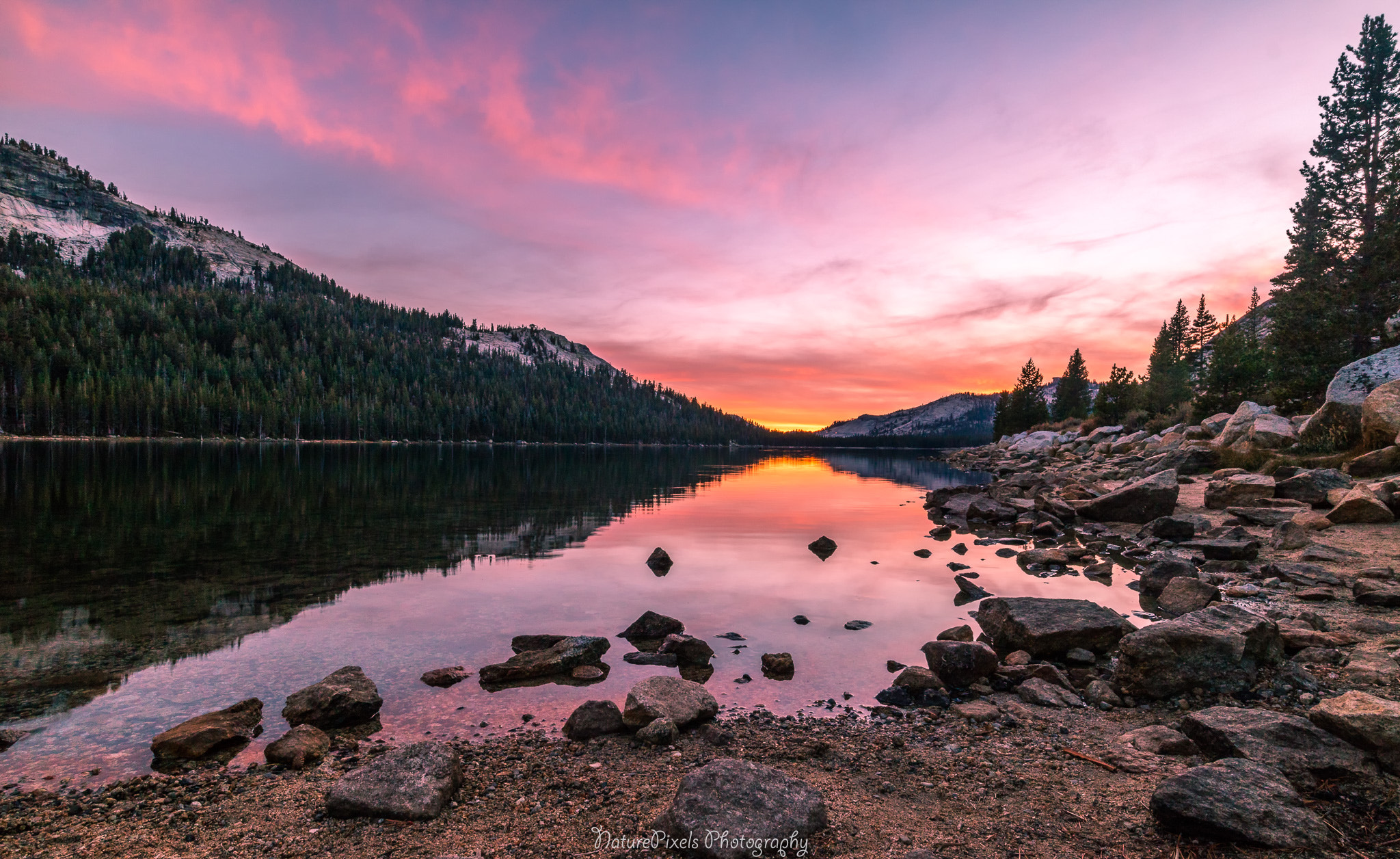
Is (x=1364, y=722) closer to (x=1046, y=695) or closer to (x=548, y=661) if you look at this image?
(x=1046, y=695)

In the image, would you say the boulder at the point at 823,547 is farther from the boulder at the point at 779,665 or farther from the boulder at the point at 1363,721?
the boulder at the point at 1363,721

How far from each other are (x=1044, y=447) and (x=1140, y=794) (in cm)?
8308

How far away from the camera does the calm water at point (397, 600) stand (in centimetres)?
916

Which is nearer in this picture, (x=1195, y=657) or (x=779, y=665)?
(x=1195, y=657)

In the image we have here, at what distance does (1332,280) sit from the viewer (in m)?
A: 36.6

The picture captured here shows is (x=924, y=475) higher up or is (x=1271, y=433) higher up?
(x=1271, y=433)

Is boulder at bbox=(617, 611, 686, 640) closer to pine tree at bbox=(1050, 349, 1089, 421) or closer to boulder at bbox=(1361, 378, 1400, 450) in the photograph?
boulder at bbox=(1361, 378, 1400, 450)

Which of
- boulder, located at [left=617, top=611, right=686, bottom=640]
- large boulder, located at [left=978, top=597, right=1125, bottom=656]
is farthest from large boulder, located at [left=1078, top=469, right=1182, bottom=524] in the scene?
boulder, located at [left=617, top=611, right=686, bottom=640]

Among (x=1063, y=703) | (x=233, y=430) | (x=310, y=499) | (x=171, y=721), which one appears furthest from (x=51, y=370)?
(x=1063, y=703)

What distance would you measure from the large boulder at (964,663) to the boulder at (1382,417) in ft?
74.0

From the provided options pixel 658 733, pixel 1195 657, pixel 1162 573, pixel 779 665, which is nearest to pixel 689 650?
pixel 779 665

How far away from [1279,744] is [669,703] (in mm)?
6809

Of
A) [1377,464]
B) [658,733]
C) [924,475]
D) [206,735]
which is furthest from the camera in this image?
[924,475]

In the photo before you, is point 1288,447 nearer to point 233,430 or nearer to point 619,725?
point 619,725
